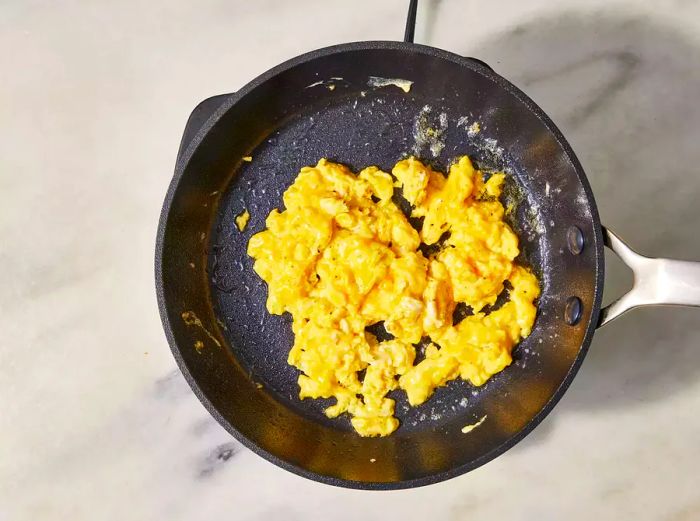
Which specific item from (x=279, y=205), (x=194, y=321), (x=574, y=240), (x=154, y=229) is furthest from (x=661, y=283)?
(x=154, y=229)

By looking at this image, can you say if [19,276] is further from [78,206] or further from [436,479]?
[436,479]

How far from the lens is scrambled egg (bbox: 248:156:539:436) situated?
1.52 m

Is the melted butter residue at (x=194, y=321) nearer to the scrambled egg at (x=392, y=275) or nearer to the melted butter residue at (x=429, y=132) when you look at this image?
the scrambled egg at (x=392, y=275)

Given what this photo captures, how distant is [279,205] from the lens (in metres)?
1.62

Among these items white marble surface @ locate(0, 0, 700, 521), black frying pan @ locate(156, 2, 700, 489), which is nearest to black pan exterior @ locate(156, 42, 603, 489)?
black frying pan @ locate(156, 2, 700, 489)

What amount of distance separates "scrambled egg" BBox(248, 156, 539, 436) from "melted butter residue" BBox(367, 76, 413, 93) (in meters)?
0.19

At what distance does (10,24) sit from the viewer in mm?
1688

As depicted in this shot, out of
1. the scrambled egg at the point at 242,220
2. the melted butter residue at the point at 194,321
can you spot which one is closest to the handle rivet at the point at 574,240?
the scrambled egg at the point at 242,220

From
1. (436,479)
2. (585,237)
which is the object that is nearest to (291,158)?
(585,237)

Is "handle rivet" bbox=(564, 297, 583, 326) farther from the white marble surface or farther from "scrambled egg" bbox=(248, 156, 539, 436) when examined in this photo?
the white marble surface

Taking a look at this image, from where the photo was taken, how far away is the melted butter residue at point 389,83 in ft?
5.12

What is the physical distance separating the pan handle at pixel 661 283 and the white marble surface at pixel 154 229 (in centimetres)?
41

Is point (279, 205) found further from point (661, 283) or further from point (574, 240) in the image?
point (661, 283)

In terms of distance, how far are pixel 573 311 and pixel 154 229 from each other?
1.05m
